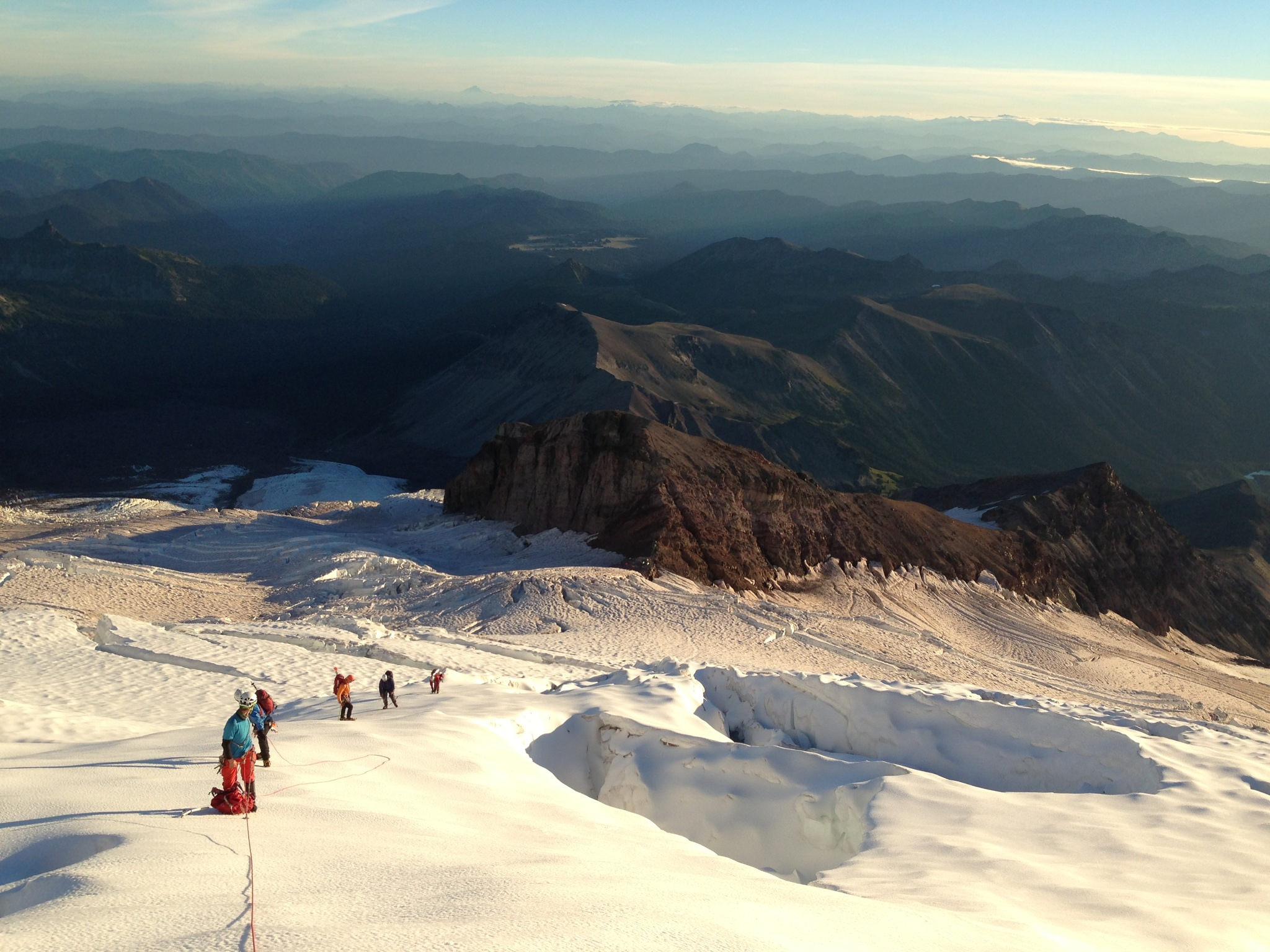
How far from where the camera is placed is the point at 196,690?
19.1 metres

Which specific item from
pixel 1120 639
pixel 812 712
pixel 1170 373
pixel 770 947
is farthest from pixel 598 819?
pixel 1170 373

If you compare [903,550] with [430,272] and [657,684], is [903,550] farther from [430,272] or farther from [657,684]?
[430,272]

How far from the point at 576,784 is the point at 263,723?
4.95 metres

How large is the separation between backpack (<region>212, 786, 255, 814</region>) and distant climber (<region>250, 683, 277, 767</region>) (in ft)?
4.75

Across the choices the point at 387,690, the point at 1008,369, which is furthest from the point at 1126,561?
the point at 1008,369

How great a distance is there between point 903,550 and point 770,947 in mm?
32317

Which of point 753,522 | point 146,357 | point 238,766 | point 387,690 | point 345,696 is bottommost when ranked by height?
point 146,357

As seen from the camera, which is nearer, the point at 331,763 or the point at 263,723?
the point at 263,723

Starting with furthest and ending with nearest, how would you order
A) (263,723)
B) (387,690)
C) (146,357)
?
1. (146,357)
2. (387,690)
3. (263,723)

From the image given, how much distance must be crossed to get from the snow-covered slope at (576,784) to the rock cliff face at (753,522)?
4.91 meters

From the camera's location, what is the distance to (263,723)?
11797 millimetres

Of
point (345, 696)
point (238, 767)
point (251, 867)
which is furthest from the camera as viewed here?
point (345, 696)

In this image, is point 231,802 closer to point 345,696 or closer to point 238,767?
point 238,767

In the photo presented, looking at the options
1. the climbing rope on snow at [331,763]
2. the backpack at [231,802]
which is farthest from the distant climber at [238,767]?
the climbing rope on snow at [331,763]
